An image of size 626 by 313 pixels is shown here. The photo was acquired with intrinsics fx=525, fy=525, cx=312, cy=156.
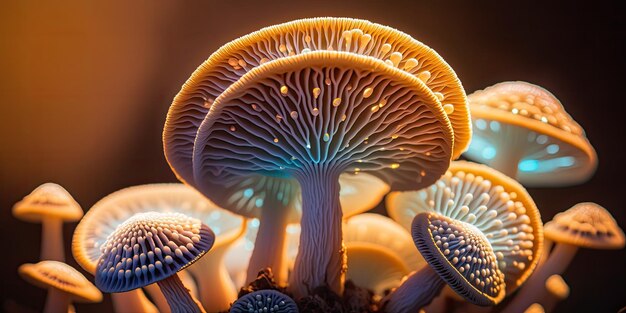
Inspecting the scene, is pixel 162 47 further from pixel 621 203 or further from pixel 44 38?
pixel 621 203

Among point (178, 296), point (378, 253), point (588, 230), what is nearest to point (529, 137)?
point (588, 230)

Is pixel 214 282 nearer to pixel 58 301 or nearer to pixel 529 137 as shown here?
pixel 58 301

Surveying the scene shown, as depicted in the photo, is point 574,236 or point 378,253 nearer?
point 574,236

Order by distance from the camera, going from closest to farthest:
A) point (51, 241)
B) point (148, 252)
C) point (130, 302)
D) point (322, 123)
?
point (148, 252) → point (322, 123) → point (130, 302) → point (51, 241)

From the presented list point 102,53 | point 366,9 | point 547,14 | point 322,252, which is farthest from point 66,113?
point 547,14

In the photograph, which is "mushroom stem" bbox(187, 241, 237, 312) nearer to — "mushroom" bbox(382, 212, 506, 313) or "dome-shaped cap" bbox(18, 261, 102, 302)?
"dome-shaped cap" bbox(18, 261, 102, 302)

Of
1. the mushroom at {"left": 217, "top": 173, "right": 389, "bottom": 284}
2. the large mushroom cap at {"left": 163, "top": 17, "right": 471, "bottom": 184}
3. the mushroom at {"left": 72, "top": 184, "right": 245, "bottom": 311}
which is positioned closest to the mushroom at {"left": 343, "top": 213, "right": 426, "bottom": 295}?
the mushroom at {"left": 217, "top": 173, "right": 389, "bottom": 284}
